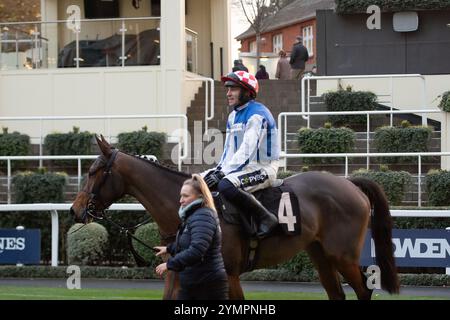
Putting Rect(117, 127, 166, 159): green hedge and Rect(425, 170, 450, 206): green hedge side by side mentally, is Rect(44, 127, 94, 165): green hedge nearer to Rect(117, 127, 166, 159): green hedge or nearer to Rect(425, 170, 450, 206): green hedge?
Rect(117, 127, 166, 159): green hedge

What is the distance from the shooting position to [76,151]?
60.8 feet

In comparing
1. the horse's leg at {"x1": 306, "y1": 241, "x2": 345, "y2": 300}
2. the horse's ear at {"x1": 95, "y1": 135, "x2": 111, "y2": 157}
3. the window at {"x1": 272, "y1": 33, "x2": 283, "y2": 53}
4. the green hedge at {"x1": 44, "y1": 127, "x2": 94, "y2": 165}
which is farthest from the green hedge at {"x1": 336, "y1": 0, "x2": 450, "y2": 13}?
the window at {"x1": 272, "y1": 33, "x2": 283, "y2": 53}

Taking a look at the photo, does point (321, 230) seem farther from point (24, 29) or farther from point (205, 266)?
point (24, 29)

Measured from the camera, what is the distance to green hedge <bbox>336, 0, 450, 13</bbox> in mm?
21547

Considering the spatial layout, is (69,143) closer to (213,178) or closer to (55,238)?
(55,238)

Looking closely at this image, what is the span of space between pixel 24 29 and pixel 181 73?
360cm

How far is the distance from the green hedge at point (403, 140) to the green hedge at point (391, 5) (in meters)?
5.27

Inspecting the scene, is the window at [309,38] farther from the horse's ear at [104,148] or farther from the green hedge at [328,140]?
the horse's ear at [104,148]

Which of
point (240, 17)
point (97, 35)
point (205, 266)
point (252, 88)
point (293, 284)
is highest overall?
point (240, 17)

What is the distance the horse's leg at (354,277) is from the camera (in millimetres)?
9281

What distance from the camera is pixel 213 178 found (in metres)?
8.77

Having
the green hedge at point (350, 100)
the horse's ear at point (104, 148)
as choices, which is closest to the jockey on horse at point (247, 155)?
the horse's ear at point (104, 148)
